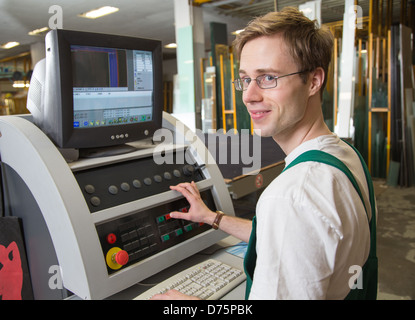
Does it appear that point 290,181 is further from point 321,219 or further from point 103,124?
point 103,124

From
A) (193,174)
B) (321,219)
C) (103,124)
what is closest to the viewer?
(321,219)

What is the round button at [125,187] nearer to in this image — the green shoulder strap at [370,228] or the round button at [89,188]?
the round button at [89,188]

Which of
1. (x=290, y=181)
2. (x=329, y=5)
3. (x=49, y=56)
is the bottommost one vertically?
(x=290, y=181)

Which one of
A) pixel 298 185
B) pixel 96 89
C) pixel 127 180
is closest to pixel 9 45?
pixel 96 89

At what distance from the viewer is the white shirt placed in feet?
1.96

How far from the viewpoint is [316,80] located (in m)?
0.85

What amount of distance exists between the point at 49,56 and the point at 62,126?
185mm

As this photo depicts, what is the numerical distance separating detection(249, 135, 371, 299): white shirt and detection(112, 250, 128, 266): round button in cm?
39

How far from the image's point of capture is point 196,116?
5.47 meters

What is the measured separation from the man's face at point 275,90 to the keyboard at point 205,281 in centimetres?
44

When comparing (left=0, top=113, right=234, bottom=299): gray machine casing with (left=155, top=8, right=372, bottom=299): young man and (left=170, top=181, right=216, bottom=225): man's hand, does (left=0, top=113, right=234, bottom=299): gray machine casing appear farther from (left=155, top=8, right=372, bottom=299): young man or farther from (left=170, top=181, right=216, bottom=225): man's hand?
(left=155, top=8, right=372, bottom=299): young man

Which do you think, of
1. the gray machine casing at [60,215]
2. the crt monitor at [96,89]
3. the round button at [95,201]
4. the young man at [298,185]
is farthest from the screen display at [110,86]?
the young man at [298,185]

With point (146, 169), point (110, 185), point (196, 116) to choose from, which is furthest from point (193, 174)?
point (196, 116)

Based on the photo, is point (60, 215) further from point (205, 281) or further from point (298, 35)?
point (298, 35)
